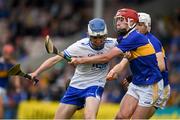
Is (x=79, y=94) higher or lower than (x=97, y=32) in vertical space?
lower

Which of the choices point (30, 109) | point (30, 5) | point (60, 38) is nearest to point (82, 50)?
point (30, 109)

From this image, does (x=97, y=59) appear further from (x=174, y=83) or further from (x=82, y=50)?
(x=174, y=83)

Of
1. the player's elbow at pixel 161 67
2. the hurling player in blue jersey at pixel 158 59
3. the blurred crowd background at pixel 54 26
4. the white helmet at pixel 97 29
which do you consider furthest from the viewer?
the blurred crowd background at pixel 54 26

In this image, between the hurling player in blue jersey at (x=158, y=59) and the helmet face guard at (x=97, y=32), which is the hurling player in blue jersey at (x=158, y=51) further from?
the helmet face guard at (x=97, y=32)

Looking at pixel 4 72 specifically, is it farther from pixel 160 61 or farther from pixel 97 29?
pixel 160 61

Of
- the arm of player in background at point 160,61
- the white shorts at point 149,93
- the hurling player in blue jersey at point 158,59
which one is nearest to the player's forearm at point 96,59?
the hurling player in blue jersey at point 158,59

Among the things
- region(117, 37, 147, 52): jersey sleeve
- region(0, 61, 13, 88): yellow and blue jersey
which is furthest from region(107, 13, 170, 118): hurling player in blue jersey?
region(0, 61, 13, 88): yellow and blue jersey

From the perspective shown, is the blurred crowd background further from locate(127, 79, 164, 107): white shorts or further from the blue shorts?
locate(127, 79, 164, 107): white shorts

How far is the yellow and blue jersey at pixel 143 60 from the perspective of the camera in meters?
13.0

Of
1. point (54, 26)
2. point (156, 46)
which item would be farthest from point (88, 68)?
point (54, 26)

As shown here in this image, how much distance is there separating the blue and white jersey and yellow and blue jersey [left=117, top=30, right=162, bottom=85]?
48 centimetres

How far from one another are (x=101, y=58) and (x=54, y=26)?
46.8ft

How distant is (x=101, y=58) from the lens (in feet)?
42.7

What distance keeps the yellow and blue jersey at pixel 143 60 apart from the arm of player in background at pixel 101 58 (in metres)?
0.12
